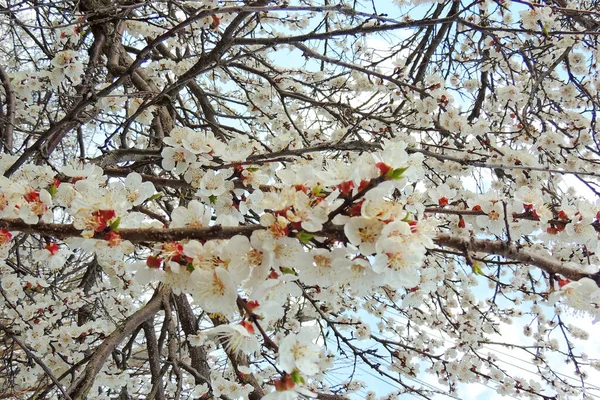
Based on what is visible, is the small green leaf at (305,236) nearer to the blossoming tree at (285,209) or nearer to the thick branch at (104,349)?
the blossoming tree at (285,209)

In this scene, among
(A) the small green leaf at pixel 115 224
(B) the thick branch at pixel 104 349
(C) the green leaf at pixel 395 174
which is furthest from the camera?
(B) the thick branch at pixel 104 349

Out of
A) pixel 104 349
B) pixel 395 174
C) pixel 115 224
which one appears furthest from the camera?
pixel 104 349

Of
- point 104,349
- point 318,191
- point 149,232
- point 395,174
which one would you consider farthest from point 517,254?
point 104,349

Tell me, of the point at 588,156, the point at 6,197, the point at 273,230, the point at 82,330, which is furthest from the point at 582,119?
the point at 82,330

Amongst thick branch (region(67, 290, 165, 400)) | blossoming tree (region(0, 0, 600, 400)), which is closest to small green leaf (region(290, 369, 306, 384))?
blossoming tree (region(0, 0, 600, 400))

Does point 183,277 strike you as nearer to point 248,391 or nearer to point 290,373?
point 290,373

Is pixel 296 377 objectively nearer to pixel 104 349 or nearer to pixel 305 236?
pixel 305 236

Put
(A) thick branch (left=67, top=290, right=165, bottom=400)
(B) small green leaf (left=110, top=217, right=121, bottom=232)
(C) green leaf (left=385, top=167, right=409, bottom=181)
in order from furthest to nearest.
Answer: (A) thick branch (left=67, top=290, right=165, bottom=400) → (B) small green leaf (left=110, top=217, right=121, bottom=232) → (C) green leaf (left=385, top=167, right=409, bottom=181)

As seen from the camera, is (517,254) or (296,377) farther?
(517,254)

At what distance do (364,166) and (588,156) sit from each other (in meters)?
3.57

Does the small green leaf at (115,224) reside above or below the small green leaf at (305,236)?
above

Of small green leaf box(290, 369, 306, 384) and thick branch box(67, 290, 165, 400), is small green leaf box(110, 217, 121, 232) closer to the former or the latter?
small green leaf box(290, 369, 306, 384)

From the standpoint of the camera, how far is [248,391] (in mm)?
2697

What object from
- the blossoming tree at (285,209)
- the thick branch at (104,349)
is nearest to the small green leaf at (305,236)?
the blossoming tree at (285,209)
